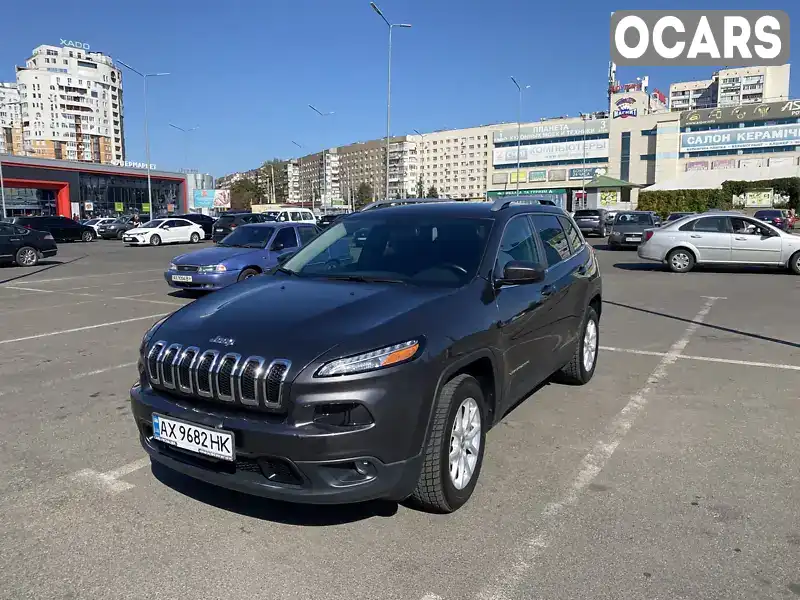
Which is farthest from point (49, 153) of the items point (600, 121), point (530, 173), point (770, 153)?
point (770, 153)

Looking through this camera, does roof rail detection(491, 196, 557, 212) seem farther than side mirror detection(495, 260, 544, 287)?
Yes

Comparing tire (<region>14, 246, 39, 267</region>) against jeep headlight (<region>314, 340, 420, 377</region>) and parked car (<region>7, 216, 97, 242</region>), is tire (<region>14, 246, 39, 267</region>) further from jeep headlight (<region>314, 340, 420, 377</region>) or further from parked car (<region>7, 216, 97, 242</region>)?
jeep headlight (<region>314, 340, 420, 377</region>)

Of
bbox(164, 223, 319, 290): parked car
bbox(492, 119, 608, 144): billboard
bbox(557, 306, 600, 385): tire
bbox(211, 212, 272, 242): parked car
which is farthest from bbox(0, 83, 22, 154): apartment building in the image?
bbox(557, 306, 600, 385): tire

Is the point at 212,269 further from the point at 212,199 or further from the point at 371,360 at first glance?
the point at 212,199

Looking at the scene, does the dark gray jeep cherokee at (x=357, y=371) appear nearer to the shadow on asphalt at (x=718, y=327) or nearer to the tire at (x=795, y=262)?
the shadow on asphalt at (x=718, y=327)

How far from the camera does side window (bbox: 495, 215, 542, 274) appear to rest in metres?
4.14

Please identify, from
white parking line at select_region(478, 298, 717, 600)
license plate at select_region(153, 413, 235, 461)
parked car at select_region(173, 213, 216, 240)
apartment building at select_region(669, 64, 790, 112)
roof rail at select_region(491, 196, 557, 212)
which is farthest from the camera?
apartment building at select_region(669, 64, 790, 112)

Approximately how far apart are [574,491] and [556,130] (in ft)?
403

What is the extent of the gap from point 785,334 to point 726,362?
2.30 m

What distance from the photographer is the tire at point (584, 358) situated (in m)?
5.66

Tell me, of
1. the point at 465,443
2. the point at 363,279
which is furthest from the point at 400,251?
the point at 465,443

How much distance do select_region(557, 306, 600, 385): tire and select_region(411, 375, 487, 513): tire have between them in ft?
7.97

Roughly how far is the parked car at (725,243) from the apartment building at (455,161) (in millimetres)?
145286

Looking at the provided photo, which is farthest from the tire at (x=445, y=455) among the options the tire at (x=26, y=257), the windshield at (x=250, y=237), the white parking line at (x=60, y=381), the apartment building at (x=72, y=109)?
the apartment building at (x=72, y=109)
